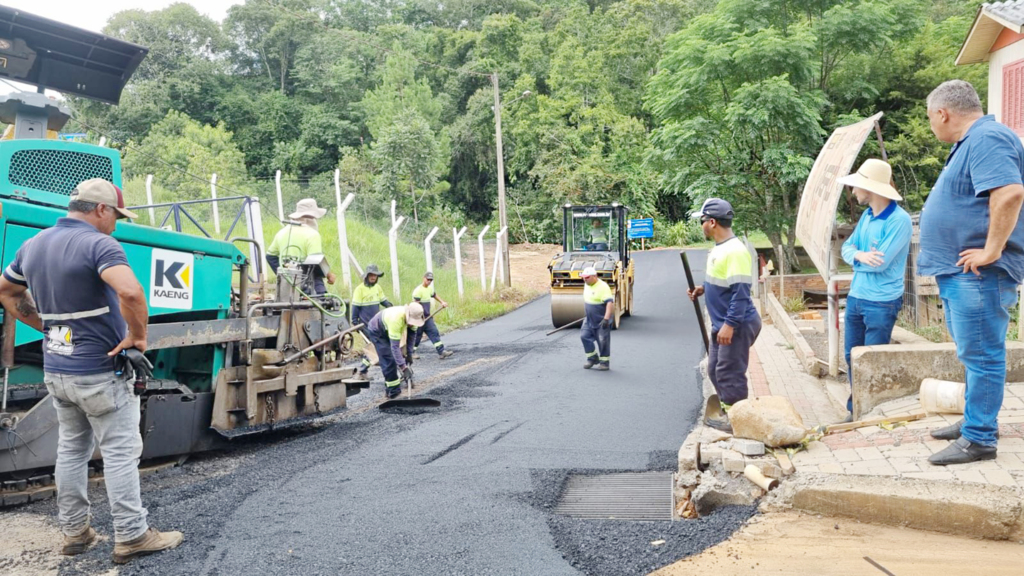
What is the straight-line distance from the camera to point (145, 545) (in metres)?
3.70

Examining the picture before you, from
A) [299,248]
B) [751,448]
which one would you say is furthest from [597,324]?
[751,448]

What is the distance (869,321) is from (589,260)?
364 inches

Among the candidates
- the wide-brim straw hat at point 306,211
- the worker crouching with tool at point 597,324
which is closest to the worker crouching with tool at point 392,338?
the wide-brim straw hat at point 306,211

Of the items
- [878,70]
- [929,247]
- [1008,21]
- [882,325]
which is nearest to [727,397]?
[882,325]

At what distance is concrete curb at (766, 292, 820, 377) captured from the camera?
291 inches

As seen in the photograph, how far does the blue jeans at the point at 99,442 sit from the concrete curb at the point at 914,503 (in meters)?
2.87

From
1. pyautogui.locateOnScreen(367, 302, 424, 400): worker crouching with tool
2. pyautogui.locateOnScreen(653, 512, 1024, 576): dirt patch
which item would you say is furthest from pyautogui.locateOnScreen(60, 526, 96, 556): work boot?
pyautogui.locateOnScreen(367, 302, 424, 400): worker crouching with tool

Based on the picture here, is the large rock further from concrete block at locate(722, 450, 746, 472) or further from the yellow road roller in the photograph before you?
the yellow road roller

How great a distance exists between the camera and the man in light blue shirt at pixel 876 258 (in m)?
4.82

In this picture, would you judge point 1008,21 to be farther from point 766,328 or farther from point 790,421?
point 790,421

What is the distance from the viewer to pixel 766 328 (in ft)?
36.9

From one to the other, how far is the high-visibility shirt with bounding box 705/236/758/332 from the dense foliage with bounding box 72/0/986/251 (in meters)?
11.1

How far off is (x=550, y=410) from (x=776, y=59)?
11398 millimetres

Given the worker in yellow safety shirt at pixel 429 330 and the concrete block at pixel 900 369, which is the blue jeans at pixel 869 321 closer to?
the concrete block at pixel 900 369
